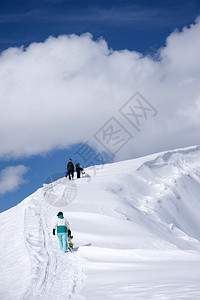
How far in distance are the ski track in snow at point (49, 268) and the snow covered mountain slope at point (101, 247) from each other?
0.9 inches

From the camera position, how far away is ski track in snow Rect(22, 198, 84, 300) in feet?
25.4

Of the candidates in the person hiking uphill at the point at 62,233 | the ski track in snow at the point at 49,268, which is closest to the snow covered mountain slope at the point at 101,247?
the ski track in snow at the point at 49,268

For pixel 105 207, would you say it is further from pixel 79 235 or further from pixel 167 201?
pixel 167 201

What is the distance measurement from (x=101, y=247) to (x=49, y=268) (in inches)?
145

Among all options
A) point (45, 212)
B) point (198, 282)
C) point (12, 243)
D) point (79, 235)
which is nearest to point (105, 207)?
point (45, 212)

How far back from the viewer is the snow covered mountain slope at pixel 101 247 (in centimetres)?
775

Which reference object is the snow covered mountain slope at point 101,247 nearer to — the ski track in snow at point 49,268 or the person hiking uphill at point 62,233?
the ski track in snow at point 49,268

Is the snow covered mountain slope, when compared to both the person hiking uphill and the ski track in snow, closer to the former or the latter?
the ski track in snow

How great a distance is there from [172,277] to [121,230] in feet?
29.4

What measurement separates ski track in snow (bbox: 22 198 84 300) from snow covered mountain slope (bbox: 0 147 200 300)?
0.07 ft

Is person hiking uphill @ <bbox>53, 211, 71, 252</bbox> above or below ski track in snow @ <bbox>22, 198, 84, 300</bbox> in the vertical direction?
above

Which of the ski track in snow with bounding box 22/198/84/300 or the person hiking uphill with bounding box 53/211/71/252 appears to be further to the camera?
the person hiking uphill with bounding box 53/211/71/252

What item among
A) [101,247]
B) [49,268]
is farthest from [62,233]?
[49,268]

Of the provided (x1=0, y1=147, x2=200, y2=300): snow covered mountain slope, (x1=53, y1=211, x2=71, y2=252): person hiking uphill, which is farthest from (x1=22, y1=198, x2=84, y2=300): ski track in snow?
(x1=53, y1=211, x2=71, y2=252): person hiking uphill
